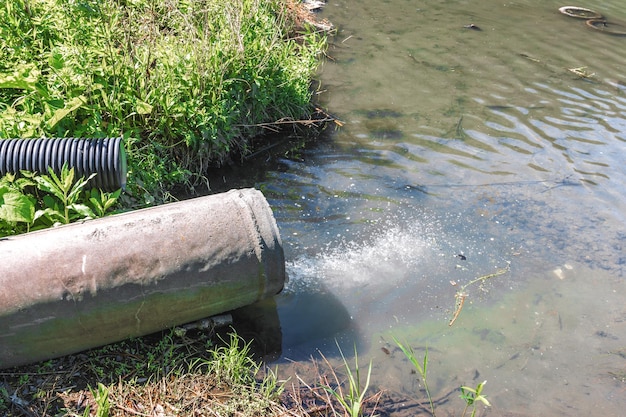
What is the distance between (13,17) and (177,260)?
10.8ft

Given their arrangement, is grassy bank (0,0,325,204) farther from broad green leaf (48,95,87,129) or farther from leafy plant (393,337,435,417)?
leafy plant (393,337,435,417)

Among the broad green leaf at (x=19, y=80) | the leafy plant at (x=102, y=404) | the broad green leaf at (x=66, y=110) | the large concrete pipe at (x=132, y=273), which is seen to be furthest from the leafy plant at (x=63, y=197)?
the leafy plant at (x=102, y=404)

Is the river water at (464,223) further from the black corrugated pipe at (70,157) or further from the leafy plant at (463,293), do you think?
the black corrugated pipe at (70,157)

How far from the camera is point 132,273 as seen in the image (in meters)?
3.16

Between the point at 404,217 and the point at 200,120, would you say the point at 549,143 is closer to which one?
the point at 404,217

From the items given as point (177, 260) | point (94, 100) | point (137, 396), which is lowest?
point (137, 396)

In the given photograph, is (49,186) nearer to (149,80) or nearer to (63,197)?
(63,197)

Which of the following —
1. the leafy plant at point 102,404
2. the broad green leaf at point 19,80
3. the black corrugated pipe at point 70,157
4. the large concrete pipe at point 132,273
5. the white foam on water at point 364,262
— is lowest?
the white foam on water at point 364,262

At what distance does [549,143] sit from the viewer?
21.0ft

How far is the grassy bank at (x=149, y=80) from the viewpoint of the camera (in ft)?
14.7

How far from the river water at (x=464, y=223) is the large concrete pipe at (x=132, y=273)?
754mm

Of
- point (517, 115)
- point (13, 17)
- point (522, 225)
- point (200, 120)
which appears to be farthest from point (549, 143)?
point (13, 17)

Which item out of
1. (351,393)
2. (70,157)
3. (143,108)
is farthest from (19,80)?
(351,393)

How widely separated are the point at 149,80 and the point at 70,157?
4.10 feet
